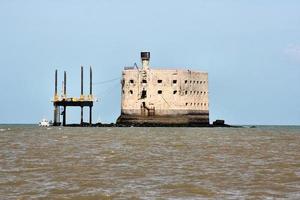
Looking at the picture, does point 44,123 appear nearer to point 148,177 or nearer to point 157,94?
point 157,94

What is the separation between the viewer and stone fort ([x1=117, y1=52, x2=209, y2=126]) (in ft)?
268

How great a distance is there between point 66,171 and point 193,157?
7.51m

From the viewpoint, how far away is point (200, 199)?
13961 millimetres

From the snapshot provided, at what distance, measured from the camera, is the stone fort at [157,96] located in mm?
81625

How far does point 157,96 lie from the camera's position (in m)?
81.7

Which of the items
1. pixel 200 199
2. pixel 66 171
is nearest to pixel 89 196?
pixel 200 199

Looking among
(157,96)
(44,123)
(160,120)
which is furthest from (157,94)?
(44,123)

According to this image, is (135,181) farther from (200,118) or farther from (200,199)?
(200,118)

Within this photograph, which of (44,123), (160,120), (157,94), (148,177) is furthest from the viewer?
(44,123)

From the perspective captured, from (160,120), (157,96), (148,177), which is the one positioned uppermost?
(157,96)

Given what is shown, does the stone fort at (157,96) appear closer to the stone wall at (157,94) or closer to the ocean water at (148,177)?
the stone wall at (157,94)

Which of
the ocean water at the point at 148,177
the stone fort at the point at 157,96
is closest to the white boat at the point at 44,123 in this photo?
the stone fort at the point at 157,96

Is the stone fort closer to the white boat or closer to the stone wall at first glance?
the stone wall

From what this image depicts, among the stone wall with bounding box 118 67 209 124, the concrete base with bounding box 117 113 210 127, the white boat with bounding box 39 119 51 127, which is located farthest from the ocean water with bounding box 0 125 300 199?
the white boat with bounding box 39 119 51 127
